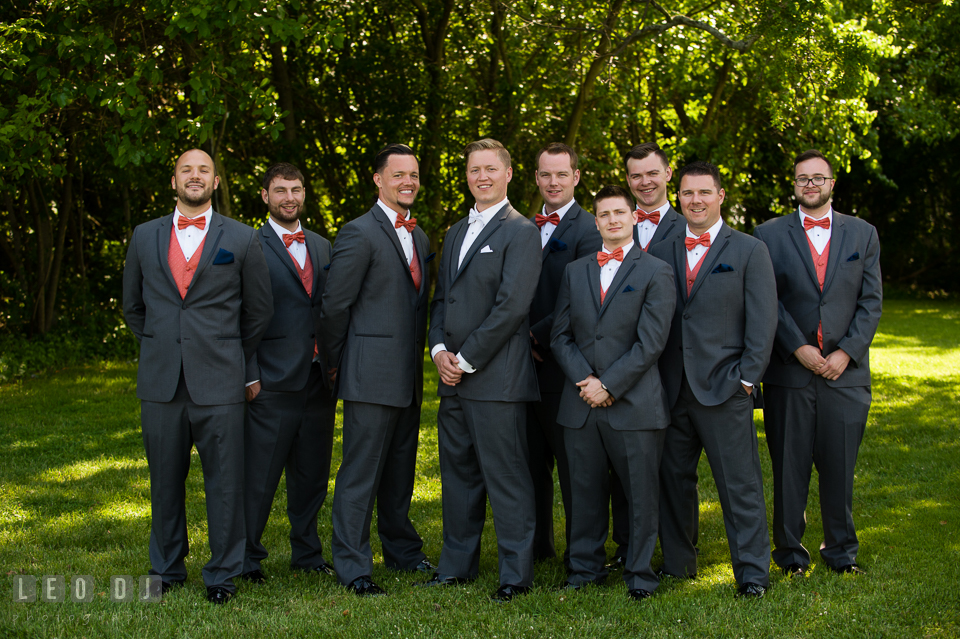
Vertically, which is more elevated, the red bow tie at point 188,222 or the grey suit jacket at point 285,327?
the red bow tie at point 188,222

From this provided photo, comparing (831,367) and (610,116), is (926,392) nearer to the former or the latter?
(610,116)

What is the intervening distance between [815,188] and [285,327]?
3185 mm

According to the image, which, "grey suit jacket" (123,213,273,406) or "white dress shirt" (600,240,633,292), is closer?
"grey suit jacket" (123,213,273,406)

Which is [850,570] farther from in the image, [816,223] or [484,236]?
[484,236]

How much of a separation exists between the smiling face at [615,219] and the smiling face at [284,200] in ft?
6.18

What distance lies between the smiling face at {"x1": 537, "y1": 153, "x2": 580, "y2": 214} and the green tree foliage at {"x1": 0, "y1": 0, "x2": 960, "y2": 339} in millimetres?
4106

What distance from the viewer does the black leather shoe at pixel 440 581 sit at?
4672 millimetres

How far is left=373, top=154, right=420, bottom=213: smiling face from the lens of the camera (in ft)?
15.7

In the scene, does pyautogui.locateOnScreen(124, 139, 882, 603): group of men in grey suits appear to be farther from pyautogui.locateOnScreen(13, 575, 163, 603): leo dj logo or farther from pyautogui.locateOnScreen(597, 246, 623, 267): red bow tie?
pyautogui.locateOnScreen(13, 575, 163, 603): leo dj logo

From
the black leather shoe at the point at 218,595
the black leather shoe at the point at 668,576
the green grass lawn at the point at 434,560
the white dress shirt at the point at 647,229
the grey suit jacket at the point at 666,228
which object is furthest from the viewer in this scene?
the white dress shirt at the point at 647,229

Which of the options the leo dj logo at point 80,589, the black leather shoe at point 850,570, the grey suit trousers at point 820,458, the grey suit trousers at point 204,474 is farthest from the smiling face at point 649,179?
the leo dj logo at point 80,589

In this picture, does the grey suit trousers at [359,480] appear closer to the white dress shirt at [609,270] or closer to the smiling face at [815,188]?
the white dress shirt at [609,270]

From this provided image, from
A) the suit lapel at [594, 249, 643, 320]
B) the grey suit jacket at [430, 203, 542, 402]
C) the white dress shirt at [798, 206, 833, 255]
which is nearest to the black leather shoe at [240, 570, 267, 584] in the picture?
the grey suit jacket at [430, 203, 542, 402]

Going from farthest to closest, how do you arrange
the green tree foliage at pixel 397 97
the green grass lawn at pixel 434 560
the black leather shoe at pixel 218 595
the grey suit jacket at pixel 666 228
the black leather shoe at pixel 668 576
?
1. the green tree foliage at pixel 397 97
2. the grey suit jacket at pixel 666 228
3. the black leather shoe at pixel 668 576
4. the black leather shoe at pixel 218 595
5. the green grass lawn at pixel 434 560
